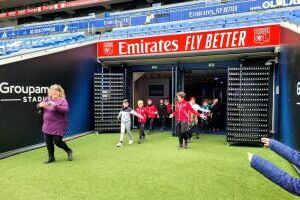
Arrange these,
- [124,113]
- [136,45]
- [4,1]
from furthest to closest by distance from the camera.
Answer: [4,1] < [136,45] < [124,113]

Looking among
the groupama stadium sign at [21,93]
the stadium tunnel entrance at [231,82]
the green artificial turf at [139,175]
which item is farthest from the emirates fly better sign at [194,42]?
the groupama stadium sign at [21,93]

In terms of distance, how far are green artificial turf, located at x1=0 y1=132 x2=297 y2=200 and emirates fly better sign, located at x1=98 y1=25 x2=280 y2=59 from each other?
349cm

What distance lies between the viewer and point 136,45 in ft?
39.7

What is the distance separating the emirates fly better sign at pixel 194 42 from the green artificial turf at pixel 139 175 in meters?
3.49

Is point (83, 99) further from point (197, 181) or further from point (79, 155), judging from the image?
point (197, 181)

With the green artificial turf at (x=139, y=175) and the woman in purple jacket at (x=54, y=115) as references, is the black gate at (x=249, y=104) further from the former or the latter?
the woman in purple jacket at (x=54, y=115)

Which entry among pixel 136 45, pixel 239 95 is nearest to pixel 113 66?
pixel 136 45

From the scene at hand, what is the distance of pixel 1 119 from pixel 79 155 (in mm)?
2227

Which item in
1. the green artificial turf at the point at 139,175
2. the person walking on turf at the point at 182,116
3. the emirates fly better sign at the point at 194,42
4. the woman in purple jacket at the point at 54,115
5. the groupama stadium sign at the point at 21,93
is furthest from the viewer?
the emirates fly better sign at the point at 194,42

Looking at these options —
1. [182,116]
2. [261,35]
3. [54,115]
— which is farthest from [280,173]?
[261,35]

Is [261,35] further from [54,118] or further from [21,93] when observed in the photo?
[21,93]

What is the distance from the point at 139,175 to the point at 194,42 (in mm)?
6363

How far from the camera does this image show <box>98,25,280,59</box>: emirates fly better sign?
32.5ft

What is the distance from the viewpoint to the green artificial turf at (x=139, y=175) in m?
4.99
